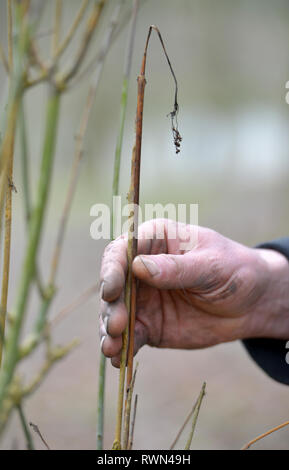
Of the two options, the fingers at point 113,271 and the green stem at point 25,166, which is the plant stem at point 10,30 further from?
the fingers at point 113,271

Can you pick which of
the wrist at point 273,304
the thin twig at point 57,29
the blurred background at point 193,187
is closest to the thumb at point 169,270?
the wrist at point 273,304

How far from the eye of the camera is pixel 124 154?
2076mm

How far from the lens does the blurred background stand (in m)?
1.98

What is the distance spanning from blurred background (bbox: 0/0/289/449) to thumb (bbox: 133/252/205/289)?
3.49 ft

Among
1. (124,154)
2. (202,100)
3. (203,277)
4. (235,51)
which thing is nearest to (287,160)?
(235,51)

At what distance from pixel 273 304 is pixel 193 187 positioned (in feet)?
6.68

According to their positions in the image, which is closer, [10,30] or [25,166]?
[25,166]

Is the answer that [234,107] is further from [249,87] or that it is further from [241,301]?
[241,301]

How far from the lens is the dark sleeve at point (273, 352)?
110cm

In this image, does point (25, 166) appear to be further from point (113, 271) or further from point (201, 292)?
point (201, 292)

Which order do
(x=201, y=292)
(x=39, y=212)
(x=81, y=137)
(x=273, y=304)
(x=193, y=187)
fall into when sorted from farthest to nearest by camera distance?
(x=193, y=187) < (x=273, y=304) < (x=201, y=292) < (x=81, y=137) < (x=39, y=212)

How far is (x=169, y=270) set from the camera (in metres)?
0.76

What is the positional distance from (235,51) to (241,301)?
2.52 meters

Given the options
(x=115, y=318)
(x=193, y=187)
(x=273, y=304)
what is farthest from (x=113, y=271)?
(x=193, y=187)
